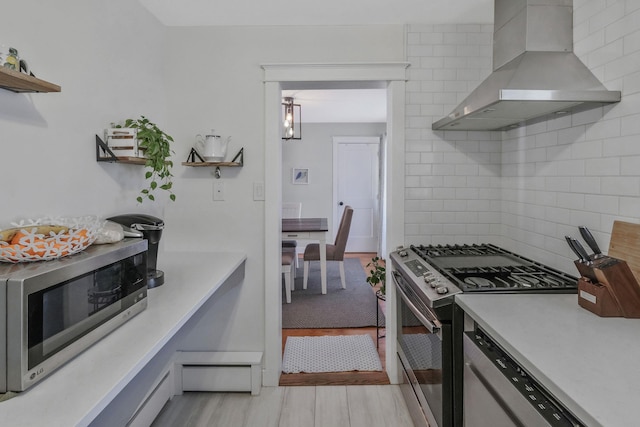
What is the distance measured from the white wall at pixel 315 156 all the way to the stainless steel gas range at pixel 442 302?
14.0ft

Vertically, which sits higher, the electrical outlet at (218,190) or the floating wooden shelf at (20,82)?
the floating wooden shelf at (20,82)

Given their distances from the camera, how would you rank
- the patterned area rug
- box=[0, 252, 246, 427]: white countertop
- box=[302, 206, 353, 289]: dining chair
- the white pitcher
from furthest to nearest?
1. box=[302, 206, 353, 289]: dining chair
2. the patterned area rug
3. the white pitcher
4. box=[0, 252, 246, 427]: white countertop

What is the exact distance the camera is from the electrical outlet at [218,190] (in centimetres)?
226

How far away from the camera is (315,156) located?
634 centimetres

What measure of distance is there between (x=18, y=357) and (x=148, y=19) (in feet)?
6.21

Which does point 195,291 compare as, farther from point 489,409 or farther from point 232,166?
point 489,409

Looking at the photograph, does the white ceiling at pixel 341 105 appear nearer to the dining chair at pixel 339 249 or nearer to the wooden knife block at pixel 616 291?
the dining chair at pixel 339 249

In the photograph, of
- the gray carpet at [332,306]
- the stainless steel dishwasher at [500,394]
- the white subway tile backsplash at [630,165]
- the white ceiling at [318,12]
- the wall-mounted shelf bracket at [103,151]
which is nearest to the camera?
the stainless steel dishwasher at [500,394]

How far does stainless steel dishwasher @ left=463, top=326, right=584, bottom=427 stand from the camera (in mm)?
822

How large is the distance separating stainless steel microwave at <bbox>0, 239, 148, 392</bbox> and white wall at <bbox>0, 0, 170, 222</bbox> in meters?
0.35

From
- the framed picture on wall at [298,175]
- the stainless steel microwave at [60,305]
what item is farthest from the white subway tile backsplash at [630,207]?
the framed picture on wall at [298,175]

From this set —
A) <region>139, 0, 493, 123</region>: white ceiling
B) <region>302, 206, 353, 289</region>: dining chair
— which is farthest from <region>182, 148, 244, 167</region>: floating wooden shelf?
<region>302, 206, 353, 289</region>: dining chair

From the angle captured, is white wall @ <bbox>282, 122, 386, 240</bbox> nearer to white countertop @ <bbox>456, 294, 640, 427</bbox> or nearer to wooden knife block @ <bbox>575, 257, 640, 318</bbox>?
white countertop @ <bbox>456, 294, 640, 427</bbox>

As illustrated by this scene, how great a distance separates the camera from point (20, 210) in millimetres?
1154
